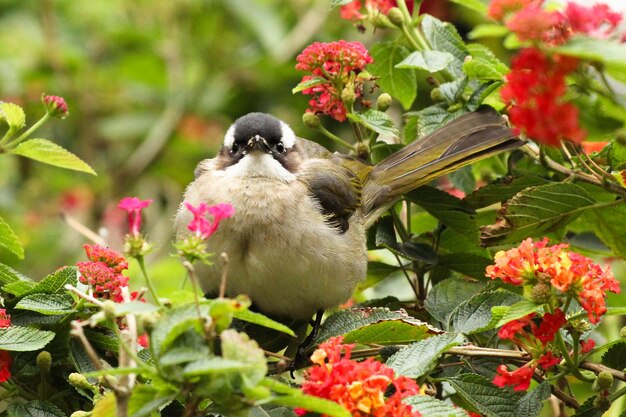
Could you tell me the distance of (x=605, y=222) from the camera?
3100 mm

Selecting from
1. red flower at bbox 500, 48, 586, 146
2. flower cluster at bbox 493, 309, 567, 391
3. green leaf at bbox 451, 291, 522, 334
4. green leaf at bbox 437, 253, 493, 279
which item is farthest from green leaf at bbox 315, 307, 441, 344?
red flower at bbox 500, 48, 586, 146

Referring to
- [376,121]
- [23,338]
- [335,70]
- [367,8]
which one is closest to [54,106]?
[23,338]

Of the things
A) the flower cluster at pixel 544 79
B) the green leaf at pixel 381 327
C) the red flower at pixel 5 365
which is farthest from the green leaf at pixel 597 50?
the red flower at pixel 5 365

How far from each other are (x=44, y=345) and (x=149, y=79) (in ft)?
14.4

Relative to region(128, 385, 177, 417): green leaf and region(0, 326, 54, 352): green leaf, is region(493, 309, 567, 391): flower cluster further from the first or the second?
region(0, 326, 54, 352): green leaf

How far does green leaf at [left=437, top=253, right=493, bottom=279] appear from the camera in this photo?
10.7ft

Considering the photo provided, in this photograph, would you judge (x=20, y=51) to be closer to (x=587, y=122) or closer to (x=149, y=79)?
(x=149, y=79)

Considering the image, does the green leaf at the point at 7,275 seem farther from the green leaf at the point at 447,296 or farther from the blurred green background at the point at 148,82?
the blurred green background at the point at 148,82

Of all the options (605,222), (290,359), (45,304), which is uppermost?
(45,304)

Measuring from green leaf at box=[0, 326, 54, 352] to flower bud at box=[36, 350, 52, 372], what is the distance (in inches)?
2.7

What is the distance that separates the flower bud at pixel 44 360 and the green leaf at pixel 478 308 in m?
1.17

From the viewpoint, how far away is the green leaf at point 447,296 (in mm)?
2959

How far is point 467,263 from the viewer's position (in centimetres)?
328

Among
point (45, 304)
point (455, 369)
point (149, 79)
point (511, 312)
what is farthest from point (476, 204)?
point (149, 79)
